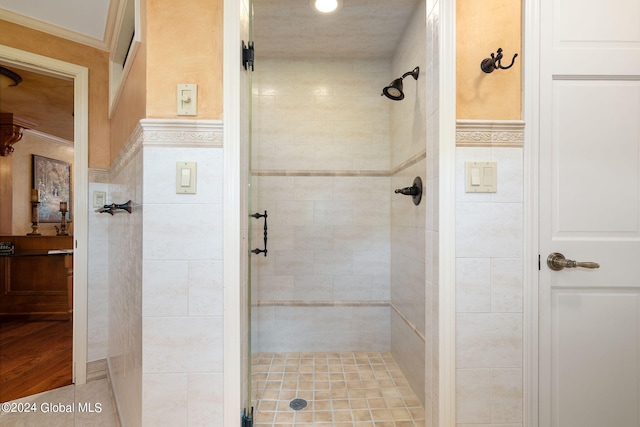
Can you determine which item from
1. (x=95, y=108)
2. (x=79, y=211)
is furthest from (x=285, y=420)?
(x=95, y=108)

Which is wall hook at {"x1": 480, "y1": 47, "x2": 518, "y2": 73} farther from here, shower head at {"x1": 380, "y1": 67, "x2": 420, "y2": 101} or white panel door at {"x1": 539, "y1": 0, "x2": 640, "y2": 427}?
shower head at {"x1": 380, "y1": 67, "x2": 420, "y2": 101}

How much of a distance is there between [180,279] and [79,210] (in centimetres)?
149

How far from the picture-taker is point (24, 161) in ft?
14.6

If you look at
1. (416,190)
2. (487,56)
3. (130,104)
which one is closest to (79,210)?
(130,104)

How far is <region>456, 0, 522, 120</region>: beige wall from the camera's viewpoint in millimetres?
1178

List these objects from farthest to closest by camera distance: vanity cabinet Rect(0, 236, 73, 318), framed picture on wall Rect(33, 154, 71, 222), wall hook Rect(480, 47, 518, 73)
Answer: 1. framed picture on wall Rect(33, 154, 71, 222)
2. vanity cabinet Rect(0, 236, 73, 318)
3. wall hook Rect(480, 47, 518, 73)

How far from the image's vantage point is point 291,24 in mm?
2074

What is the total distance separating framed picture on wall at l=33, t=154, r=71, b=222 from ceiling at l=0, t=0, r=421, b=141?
2.61 metres

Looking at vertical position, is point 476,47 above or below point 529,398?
above

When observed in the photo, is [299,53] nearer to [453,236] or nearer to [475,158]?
[475,158]

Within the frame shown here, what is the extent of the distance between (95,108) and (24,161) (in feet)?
12.1

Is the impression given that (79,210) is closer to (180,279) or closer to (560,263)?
(180,279)

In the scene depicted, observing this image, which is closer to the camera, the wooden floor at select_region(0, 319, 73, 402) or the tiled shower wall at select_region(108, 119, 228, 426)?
the tiled shower wall at select_region(108, 119, 228, 426)

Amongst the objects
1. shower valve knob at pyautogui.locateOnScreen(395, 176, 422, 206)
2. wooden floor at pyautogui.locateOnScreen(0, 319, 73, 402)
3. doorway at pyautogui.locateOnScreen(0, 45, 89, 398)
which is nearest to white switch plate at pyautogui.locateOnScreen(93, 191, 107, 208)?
doorway at pyautogui.locateOnScreen(0, 45, 89, 398)
